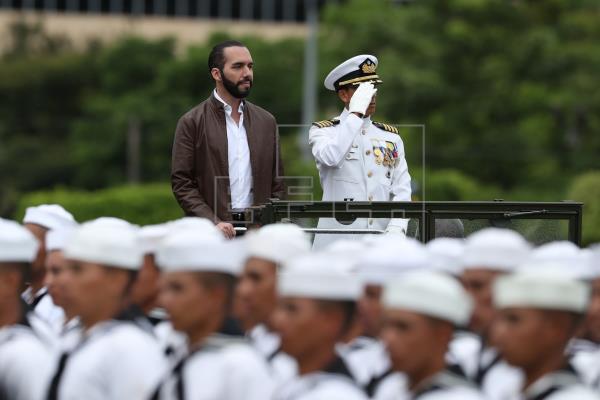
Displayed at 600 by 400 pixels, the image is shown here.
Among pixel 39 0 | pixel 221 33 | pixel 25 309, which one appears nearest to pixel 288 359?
pixel 25 309

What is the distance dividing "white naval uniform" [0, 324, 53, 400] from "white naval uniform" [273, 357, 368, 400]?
3.32 ft

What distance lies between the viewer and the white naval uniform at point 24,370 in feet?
21.6

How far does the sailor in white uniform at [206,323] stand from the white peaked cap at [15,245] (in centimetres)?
84

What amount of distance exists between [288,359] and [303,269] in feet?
2.64

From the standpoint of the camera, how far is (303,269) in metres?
6.17

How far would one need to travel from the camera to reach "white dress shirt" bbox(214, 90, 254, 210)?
1103 centimetres

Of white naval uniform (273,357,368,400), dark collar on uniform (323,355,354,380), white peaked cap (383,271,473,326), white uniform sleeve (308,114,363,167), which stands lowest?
white naval uniform (273,357,368,400)

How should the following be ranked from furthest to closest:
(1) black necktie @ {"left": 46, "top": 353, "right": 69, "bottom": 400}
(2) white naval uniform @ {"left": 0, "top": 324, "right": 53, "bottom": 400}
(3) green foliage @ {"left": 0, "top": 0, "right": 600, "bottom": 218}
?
(3) green foliage @ {"left": 0, "top": 0, "right": 600, "bottom": 218}, (2) white naval uniform @ {"left": 0, "top": 324, "right": 53, "bottom": 400}, (1) black necktie @ {"left": 46, "top": 353, "right": 69, "bottom": 400}

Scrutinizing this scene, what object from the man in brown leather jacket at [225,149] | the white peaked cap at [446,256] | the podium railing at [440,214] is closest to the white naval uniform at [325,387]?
the white peaked cap at [446,256]

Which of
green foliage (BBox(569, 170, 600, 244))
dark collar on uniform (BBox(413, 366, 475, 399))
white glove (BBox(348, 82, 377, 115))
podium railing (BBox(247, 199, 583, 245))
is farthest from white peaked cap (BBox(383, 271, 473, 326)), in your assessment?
green foliage (BBox(569, 170, 600, 244))

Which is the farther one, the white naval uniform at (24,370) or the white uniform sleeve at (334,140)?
the white uniform sleeve at (334,140)

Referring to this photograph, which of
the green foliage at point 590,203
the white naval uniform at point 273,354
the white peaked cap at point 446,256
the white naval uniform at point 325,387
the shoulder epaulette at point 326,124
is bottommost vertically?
the green foliage at point 590,203

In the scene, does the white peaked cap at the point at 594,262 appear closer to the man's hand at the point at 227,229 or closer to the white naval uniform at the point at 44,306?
the white naval uniform at the point at 44,306

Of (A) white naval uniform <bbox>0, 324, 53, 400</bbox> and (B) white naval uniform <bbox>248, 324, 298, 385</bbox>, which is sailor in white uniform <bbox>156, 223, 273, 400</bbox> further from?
(A) white naval uniform <bbox>0, 324, 53, 400</bbox>
